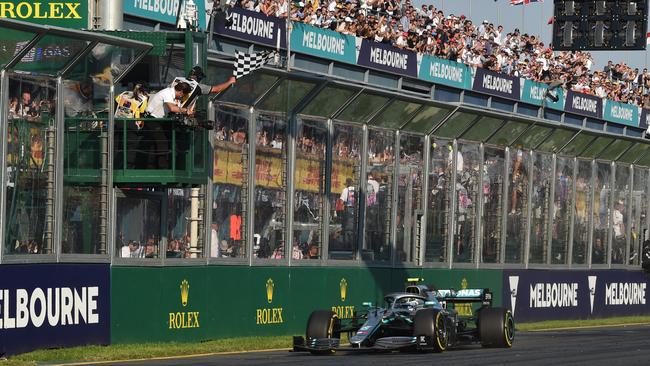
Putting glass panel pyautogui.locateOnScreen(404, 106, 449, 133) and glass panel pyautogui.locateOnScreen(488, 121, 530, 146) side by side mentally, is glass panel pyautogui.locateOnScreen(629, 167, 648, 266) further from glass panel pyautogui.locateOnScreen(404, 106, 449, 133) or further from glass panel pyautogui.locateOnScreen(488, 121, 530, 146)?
glass panel pyautogui.locateOnScreen(404, 106, 449, 133)

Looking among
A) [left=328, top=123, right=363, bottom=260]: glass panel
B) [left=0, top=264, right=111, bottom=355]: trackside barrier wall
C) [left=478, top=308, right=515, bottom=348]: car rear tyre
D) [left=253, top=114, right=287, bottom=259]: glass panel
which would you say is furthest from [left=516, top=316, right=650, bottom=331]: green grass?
[left=0, top=264, right=111, bottom=355]: trackside barrier wall

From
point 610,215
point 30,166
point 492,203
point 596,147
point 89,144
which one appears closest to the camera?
point 30,166

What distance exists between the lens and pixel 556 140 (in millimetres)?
32469

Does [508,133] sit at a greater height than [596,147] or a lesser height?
greater

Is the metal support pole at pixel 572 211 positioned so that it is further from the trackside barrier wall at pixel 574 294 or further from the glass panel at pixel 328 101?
the glass panel at pixel 328 101

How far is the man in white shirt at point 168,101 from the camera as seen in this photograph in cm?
2011

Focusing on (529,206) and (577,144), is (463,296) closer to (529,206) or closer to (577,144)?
(529,206)

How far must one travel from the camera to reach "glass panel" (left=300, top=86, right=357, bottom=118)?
24531mm

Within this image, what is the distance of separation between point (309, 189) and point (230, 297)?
3.01 metres

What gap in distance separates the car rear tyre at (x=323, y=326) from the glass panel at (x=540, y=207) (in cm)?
1279

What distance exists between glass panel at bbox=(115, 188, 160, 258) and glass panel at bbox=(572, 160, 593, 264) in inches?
584

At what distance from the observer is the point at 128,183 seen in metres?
20.6

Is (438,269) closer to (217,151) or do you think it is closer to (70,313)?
(217,151)

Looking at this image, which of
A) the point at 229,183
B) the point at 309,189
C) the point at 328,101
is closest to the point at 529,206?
the point at 309,189
